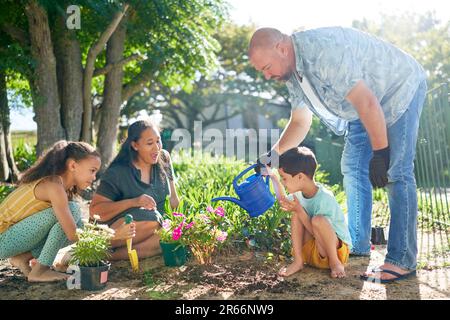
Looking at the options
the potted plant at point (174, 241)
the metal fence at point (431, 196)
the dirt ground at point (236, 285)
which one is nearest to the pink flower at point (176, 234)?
the potted plant at point (174, 241)

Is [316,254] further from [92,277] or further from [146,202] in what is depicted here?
[92,277]

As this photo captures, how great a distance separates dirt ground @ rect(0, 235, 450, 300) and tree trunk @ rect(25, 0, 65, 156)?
428 centimetres

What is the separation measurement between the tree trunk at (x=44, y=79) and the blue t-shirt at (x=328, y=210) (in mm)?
4923

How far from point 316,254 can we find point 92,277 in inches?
52.7

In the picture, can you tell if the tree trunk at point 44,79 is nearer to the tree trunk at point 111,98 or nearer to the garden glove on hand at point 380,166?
the tree trunk at point 111,98

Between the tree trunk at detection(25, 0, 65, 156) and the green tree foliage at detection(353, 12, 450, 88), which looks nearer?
the tree trunk at detection(25, 0, 65, 156)

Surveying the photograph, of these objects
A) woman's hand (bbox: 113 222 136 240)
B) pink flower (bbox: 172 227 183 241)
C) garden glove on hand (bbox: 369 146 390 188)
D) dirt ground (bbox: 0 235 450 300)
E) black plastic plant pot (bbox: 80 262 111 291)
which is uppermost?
garden glove on hand (bbox: 369 146 390 188)

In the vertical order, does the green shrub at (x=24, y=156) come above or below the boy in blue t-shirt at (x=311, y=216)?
above

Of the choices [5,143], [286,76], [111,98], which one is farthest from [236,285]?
[5,143]

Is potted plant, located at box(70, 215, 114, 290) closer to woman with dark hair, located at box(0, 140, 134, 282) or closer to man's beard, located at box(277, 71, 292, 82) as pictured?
woman with dark hair, located at box(0, 140, 134, 282)

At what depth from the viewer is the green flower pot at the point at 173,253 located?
3.19 meters

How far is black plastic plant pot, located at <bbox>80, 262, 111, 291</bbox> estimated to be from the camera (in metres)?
2.75

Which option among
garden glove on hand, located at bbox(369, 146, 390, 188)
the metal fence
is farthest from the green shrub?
garden glove on hand, located at bbox(369, 146, 390, 188)

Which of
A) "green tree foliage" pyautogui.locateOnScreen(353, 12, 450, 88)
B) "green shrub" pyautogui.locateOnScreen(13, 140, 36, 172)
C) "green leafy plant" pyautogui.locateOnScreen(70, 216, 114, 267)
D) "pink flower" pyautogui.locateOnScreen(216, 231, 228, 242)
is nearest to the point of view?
"green leafy plant" pyautogui.locateOnScreen(70, 216, 114, 267)
